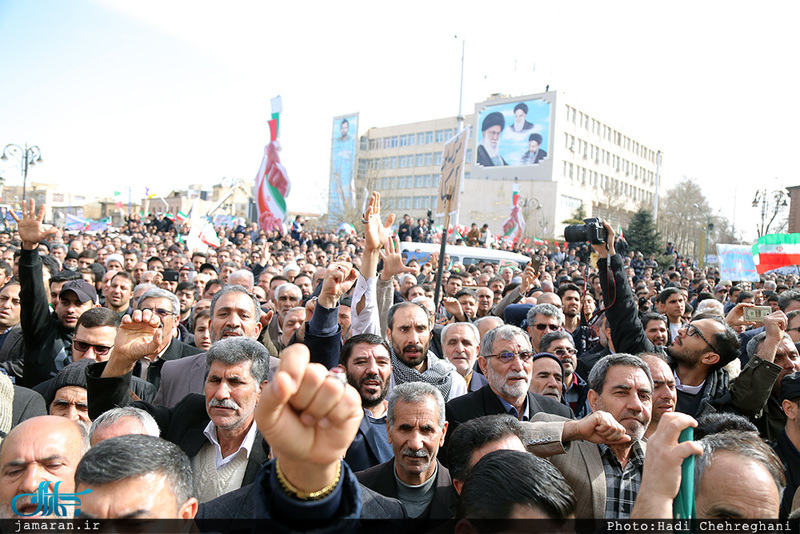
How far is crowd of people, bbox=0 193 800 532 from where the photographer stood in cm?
171

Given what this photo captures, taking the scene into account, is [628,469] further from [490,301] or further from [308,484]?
[490,301]

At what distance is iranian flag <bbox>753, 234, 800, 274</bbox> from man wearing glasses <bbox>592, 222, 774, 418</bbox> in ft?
33.5

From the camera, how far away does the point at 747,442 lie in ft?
7.57

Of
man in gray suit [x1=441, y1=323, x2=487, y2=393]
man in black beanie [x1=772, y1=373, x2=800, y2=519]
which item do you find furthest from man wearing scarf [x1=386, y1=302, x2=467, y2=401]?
man in black beanie [x1=772, y1=373, x2=800, y2=519]

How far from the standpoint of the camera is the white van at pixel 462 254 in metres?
16.1

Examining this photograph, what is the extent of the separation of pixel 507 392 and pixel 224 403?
1.73m

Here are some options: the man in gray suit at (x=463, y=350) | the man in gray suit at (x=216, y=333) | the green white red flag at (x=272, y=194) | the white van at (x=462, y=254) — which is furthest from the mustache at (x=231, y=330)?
the white van at (x=462, y=254)

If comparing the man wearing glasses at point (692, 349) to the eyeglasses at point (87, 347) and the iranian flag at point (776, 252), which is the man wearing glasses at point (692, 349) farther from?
the iranian flag at point (776, 252)

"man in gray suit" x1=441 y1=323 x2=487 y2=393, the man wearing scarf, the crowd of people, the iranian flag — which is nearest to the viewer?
the crowd of people

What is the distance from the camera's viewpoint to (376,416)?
3.47m

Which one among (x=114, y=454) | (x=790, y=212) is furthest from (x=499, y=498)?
(x=790, y=212)

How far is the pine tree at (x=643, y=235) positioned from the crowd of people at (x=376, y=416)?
30896 millimetres

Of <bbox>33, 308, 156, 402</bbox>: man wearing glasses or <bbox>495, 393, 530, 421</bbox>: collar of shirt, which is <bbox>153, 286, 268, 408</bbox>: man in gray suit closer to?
<bbox>33, 308, 156, 402</bbox>: man wearing glasses

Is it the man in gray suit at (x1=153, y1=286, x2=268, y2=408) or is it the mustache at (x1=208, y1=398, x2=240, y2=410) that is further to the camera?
the man in gray suit at (x1=153, y1=286, x2=268, y2=408)
